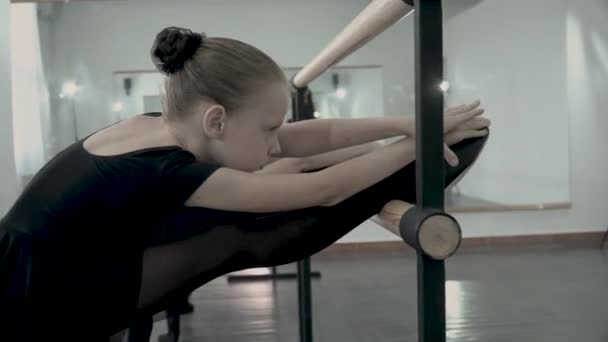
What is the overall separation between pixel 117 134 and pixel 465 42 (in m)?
4.22

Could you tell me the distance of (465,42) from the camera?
468cm

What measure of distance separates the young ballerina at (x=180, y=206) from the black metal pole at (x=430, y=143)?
88mm

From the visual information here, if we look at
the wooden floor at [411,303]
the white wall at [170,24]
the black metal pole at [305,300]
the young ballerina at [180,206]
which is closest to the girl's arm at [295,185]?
the young ballerina at [180,206]

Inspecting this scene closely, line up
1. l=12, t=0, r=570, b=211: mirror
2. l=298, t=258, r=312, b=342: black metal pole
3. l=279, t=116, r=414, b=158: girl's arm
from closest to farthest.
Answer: l=279, t=116, r=414, b=158: girl's arm < l=298, t=258, r=312, b=342: black metal pole < l=12, t=0, r=570, b=211: mirror

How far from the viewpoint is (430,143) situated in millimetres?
678

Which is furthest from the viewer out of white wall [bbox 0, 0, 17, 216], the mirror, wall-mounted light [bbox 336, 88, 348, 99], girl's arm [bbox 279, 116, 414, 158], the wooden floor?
wall-mounted light [bbox 336, 88, 348, 99]

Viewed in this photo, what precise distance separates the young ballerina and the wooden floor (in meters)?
1.87

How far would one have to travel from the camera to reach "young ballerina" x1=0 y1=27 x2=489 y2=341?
0.77 m

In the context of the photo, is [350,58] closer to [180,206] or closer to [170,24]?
[170,24]

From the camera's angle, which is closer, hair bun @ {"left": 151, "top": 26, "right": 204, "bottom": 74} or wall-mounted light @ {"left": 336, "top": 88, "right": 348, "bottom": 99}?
hair bun @ {"left": 151, "top": 26, "right": 204, "bottom": 74}

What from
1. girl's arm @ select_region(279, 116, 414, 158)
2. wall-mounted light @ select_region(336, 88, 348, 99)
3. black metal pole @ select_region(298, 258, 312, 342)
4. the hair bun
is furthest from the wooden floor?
the hair bun

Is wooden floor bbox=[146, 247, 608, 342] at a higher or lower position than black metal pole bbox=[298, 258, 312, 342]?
lower

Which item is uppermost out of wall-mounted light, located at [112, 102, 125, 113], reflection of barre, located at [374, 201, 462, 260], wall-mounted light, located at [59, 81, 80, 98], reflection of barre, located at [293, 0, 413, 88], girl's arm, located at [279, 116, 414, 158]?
wall-mounted light, located at [59, 81, 80, 98]

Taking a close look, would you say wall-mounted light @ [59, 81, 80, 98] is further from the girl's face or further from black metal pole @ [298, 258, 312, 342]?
the girl's face
